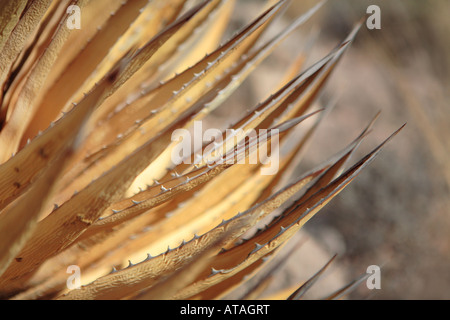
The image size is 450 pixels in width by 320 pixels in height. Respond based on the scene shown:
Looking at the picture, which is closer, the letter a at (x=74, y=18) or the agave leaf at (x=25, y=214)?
the agave leaf at (x=25, y=214)

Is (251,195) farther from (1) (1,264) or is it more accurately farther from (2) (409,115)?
(2) (409,115)

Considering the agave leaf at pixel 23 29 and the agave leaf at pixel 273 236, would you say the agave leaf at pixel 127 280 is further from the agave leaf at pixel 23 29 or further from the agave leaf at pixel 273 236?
the agave leaf at pixel 23 29

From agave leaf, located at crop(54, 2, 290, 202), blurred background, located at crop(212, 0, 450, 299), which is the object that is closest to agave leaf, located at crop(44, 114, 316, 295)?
agave leaf, located at crop(54, 2, 290, 202)

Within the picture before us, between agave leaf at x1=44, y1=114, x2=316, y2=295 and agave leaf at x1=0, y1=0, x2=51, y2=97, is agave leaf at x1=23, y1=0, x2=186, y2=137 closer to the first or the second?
agave leaf at x1=0, y1=0, x2=51, y2=97

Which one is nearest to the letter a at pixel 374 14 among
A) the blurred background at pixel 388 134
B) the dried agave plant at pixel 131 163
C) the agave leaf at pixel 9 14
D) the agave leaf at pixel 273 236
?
the dried agave plant at pixel 131 163

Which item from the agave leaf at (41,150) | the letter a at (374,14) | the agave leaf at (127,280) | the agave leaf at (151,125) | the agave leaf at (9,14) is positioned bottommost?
the agave leaf at (127,280)

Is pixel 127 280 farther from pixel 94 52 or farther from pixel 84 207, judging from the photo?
pixel 94 52
